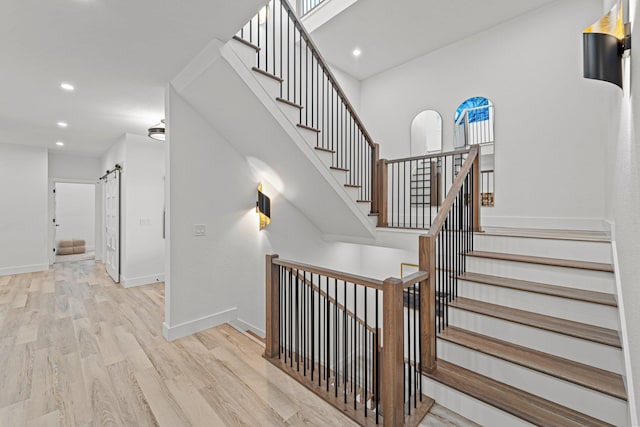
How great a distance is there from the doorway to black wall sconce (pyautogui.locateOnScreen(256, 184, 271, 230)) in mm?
7564

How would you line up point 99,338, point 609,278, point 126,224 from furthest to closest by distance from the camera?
point 126,224
point 99,338
point 609,278

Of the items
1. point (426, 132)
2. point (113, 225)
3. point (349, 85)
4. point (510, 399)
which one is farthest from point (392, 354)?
point (113, 225)

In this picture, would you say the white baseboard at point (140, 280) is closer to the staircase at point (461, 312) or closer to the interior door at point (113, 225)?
the interior door at point (113, 225)

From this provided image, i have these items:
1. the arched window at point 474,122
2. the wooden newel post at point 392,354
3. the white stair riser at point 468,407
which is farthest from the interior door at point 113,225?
the arched window at point 474,122

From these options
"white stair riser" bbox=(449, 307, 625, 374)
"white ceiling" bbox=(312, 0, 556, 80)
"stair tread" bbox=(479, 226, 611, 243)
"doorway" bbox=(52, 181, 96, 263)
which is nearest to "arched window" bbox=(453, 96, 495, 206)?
"white ceiling" bbox=(312, 0, 556, 80)

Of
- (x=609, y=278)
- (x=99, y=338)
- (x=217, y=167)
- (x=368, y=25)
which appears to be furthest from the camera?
(x=368, y=25)

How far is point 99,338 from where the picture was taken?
9.97 ft

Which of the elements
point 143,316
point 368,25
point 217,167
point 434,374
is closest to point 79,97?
point 217,167

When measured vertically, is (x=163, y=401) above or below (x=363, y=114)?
below

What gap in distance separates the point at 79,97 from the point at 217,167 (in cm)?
201

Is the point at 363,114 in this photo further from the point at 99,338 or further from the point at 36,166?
the point at 36,166

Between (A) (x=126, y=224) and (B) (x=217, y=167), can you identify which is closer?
(B) (x=217, y=167)

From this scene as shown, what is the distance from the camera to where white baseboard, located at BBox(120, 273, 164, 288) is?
199 inches

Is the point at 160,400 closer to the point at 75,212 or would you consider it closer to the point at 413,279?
the point at 413,279
